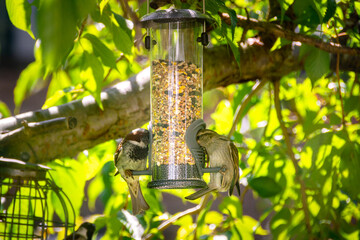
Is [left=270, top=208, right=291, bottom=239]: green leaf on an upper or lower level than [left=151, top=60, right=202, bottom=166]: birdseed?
lower

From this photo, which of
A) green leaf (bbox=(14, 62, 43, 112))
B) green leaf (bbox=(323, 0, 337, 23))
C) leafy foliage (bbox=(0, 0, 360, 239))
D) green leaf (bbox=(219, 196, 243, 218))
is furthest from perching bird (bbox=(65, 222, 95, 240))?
green leaf (bbox=(323, 0, 337, 23))

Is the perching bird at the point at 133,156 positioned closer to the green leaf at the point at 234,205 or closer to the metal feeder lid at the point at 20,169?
the metal feeder lid at the point at 20,169

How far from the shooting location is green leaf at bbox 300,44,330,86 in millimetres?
2361

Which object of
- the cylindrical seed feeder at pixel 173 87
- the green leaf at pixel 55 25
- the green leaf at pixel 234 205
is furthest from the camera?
the green leaf at pixel 234 205

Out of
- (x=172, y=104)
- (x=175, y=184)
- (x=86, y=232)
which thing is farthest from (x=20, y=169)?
(x=86, y=232)

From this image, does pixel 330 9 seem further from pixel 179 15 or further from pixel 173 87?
pixel 173 87

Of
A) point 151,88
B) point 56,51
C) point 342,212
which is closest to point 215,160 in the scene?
point 151,88

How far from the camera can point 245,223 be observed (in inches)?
116

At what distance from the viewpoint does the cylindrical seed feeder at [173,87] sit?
2.36m

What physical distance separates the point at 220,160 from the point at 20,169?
779mm

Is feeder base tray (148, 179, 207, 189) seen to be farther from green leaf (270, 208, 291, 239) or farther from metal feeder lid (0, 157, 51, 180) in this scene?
green leaf (270, 208, 291, 239)

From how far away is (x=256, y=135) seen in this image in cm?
339

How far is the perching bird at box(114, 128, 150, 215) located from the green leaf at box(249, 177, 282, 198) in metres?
0.55

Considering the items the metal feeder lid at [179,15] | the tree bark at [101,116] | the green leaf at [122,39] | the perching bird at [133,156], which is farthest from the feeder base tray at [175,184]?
the metal feeder lid at [179,15]
